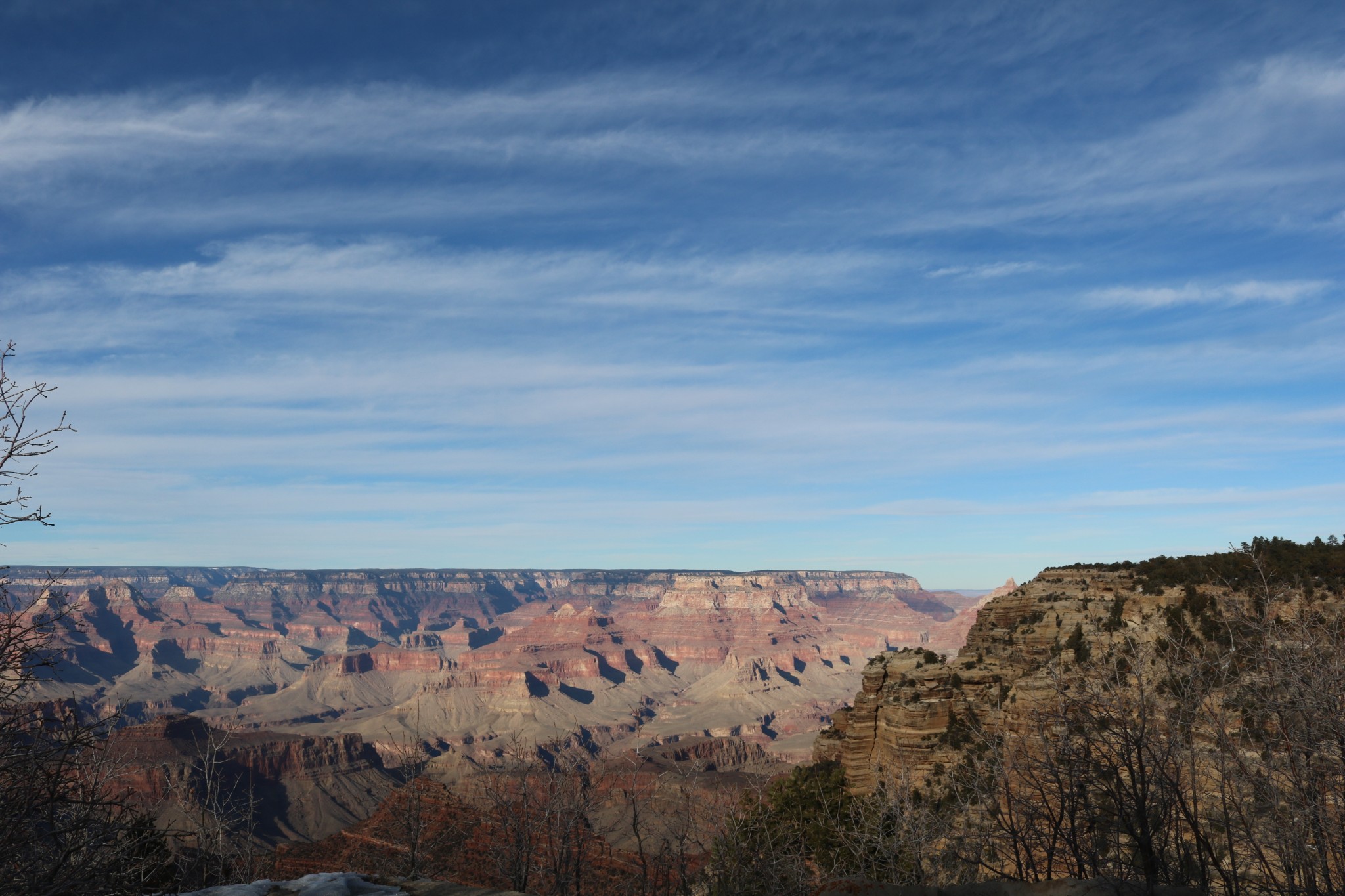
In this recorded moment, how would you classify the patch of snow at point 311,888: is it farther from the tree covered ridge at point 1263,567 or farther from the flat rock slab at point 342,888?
the tree covered ridge at point 1263,567

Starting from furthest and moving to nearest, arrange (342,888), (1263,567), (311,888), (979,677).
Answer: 1. (979,677)
2. (1263,567)
3. (342,888)
4. (311,888)

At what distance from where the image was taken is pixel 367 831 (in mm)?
97062

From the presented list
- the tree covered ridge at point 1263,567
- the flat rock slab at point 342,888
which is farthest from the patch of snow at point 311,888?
the tree covered ridge at point 1263,567

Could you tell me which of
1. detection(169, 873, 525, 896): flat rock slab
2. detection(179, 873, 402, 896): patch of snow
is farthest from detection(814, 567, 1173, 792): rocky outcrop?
detection(179, 873, 402, 896): patch of snow

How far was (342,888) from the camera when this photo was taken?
11.5 metres

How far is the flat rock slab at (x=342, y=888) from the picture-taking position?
11125 millimetres

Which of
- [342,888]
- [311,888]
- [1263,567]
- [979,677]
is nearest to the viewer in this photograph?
[311,888]

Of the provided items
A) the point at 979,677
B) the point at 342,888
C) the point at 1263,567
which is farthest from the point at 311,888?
the point at 979,677

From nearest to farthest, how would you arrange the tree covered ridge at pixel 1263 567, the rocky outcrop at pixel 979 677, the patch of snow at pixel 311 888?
the patch of snow at pixel 311 888
the tree covered ridge at pixel 1263 567
the rocky outcrop at pixel 979 677

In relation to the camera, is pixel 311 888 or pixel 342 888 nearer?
pixel 311 888

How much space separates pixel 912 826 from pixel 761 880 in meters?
5.52

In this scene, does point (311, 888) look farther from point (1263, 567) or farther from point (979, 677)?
point (979, 677)

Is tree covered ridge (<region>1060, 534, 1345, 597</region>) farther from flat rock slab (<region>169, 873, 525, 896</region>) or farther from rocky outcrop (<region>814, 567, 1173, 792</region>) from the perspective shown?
flat rock slab (<region>169, 873, 525, 896</region>)

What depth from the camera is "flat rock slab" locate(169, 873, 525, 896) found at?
11125mm
